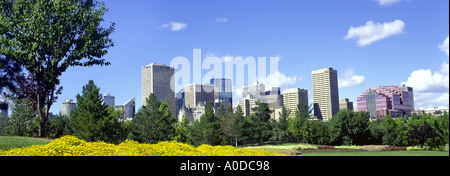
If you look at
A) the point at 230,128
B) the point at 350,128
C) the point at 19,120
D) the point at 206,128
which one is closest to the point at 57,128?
the point at 19,120

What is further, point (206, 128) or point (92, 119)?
point (206, 128)

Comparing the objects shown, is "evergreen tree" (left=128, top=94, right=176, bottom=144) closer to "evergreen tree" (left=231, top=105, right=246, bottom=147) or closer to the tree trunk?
"evergreen tree" (left=231, top=105, right=246, bottom=147)

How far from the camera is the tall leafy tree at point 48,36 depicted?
→ 23.0 metres

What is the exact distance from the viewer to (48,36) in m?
23.1

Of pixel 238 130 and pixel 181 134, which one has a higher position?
pixel 238 130

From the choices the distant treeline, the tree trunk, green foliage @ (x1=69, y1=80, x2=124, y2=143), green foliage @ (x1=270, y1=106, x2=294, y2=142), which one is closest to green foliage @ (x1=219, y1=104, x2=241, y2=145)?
the distant treeline

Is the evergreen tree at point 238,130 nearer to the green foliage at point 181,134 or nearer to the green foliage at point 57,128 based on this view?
the green foliage at point 181,134

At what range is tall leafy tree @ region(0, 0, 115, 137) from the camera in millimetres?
23047

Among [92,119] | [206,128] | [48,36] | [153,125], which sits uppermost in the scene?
[48,36]

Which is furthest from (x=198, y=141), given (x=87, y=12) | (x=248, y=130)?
(x=87, y=12)

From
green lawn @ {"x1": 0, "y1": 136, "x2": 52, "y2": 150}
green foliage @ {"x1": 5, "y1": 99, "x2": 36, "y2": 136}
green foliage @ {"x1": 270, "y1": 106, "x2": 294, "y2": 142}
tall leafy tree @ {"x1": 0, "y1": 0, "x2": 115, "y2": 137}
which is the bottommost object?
green foliage @ {"x1": 270, "y1": 106, "x2": 294, "y2": 142}

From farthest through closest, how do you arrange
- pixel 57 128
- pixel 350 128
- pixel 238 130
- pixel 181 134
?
pixel 181 134 → pixel 57 128 → pixel 238 130 → pixel 350 128

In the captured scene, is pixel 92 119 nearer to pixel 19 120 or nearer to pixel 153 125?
pixel 153 125
